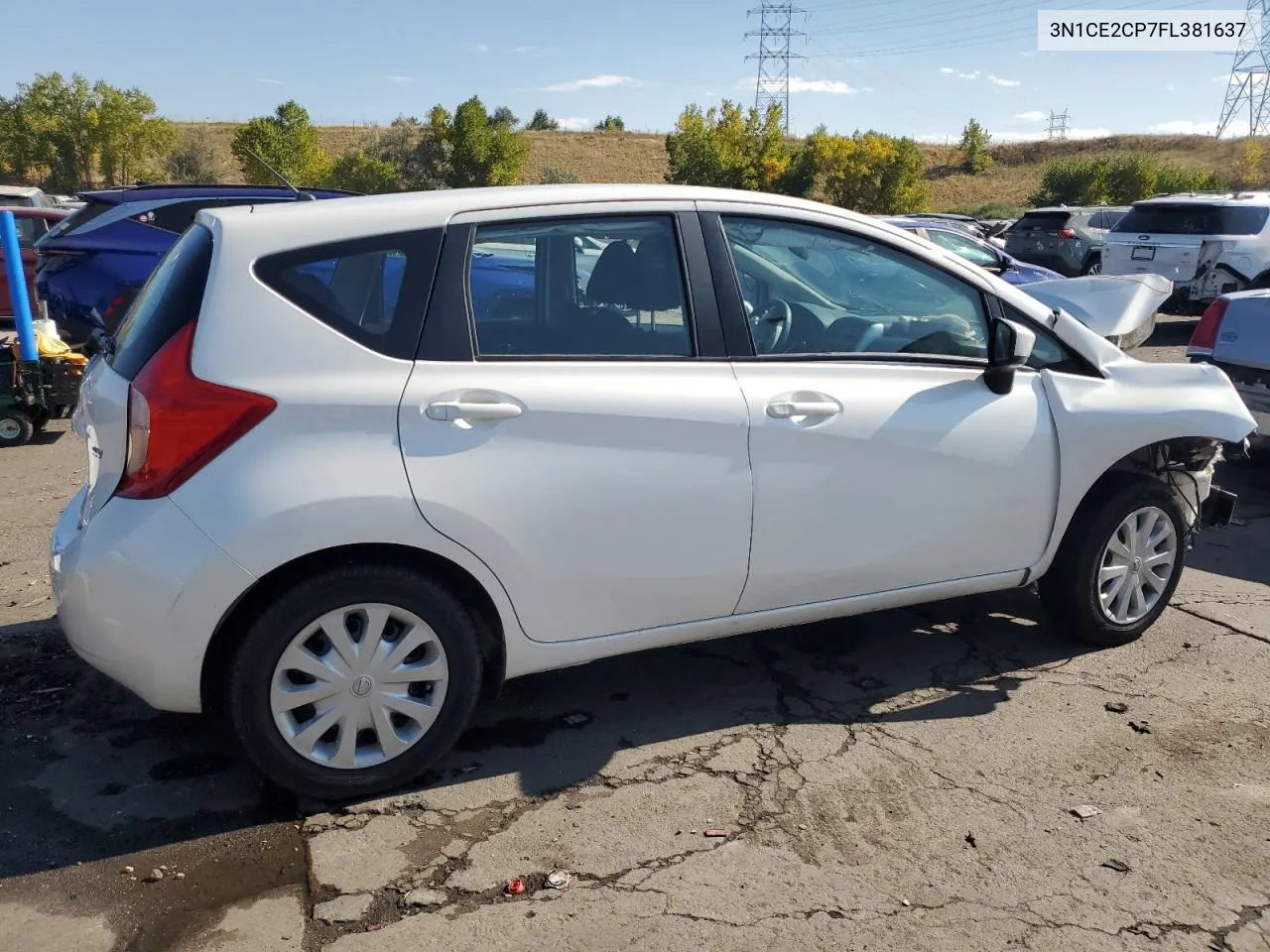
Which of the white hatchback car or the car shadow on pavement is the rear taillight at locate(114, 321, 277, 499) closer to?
the white hatchback car

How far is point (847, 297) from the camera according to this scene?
3867 mm

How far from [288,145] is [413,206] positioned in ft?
154

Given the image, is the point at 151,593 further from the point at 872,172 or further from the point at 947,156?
the point at 947,156

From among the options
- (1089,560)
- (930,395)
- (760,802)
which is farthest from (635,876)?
(1089,560)

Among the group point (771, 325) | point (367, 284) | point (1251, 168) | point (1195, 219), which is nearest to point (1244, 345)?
point (771, 325)

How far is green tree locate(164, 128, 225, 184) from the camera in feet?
187

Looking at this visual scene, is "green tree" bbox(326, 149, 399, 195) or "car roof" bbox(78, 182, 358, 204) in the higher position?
"green tree" bbox(326, 149, 399, 195)

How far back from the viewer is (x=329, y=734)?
10.3 feet

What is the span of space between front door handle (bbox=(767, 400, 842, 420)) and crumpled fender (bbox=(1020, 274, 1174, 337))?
2292 mm

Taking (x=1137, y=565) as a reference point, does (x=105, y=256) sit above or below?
above

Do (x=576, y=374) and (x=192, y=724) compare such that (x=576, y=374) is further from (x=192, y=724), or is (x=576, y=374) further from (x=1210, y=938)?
(x=1210, y=938)

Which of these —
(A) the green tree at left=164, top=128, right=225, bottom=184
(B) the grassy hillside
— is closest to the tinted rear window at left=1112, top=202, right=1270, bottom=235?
(B) the grassy hillside

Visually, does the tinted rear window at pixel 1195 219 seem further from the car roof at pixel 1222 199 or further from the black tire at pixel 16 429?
the black tire at pixel 16 429

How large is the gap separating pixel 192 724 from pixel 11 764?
53cm
